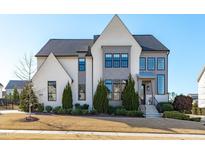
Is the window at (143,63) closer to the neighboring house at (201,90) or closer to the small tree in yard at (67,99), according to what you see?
the small tree in yard at (67,99)

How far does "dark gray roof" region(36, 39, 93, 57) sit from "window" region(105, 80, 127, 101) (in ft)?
11.9

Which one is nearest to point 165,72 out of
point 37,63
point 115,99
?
point 115,99

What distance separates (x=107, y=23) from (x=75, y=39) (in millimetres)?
5447

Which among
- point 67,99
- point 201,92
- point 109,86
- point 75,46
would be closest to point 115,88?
point 109,86

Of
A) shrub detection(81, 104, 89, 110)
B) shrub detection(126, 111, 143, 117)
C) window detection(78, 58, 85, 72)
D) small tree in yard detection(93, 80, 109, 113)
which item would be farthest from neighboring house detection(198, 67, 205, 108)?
window detection(78, 58, 85, 72)

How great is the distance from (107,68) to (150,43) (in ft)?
19.3

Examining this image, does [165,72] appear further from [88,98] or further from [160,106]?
Answer: [88,98]

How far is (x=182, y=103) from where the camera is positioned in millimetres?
24625

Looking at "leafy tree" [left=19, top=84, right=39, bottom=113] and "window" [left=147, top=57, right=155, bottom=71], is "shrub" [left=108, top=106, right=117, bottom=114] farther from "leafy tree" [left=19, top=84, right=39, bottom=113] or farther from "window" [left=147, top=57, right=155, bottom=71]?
"leafy tree" [left=19, top=84, right=39, bottom=113]

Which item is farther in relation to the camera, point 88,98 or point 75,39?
point 75,39

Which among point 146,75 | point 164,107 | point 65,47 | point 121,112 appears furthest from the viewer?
point 65,47

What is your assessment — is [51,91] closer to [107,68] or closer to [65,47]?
[65,47]

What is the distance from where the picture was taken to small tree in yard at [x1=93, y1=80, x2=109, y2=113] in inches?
915
